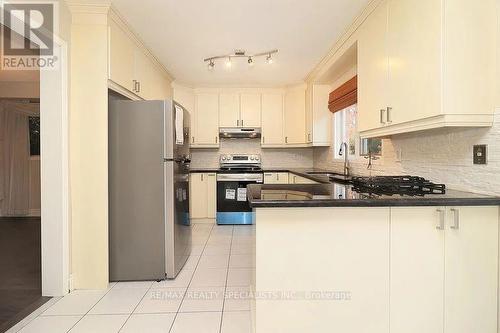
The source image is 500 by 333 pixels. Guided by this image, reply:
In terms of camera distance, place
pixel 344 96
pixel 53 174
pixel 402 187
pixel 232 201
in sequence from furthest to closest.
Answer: pixel 232 201, pixel 344 96, pixel 53 174, pixel 402 187

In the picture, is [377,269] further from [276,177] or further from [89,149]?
[276,177]

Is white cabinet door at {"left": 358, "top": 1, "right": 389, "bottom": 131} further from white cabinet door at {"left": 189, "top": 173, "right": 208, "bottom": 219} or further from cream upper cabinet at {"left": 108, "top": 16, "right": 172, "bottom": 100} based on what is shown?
white cabinet door at {"left": 189, "top": 173, "right": 208, "bottom": 219}

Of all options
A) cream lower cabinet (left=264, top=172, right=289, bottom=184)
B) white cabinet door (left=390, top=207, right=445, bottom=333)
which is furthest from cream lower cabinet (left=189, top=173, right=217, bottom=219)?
white cabinet door (left=390, top=207, right=445, bottom=333)

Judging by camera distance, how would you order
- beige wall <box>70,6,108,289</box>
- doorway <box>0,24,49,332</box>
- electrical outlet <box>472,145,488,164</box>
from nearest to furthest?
electrical outlet <box>472,145,488,164</box>, beige wall <box>70,6,108,289</box>, doorway <box>0,24,49,332</box>

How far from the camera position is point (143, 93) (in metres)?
3.20

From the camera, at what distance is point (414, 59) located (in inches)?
65.6

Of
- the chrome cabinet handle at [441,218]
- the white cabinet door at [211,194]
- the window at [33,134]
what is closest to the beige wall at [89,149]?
the chrome cabinet handle at [441,218]

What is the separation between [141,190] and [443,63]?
2.30 m

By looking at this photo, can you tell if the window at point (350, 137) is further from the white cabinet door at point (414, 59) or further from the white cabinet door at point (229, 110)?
the white cabinet door at point (229, 110)

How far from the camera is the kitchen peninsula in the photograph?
1.42 metres

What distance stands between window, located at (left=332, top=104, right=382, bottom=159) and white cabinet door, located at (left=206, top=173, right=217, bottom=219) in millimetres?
1944

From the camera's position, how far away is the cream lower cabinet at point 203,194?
15.4 feet

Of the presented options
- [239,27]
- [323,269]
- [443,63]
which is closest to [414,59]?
[443,63]

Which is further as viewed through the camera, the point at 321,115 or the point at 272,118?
the point at 272,118
